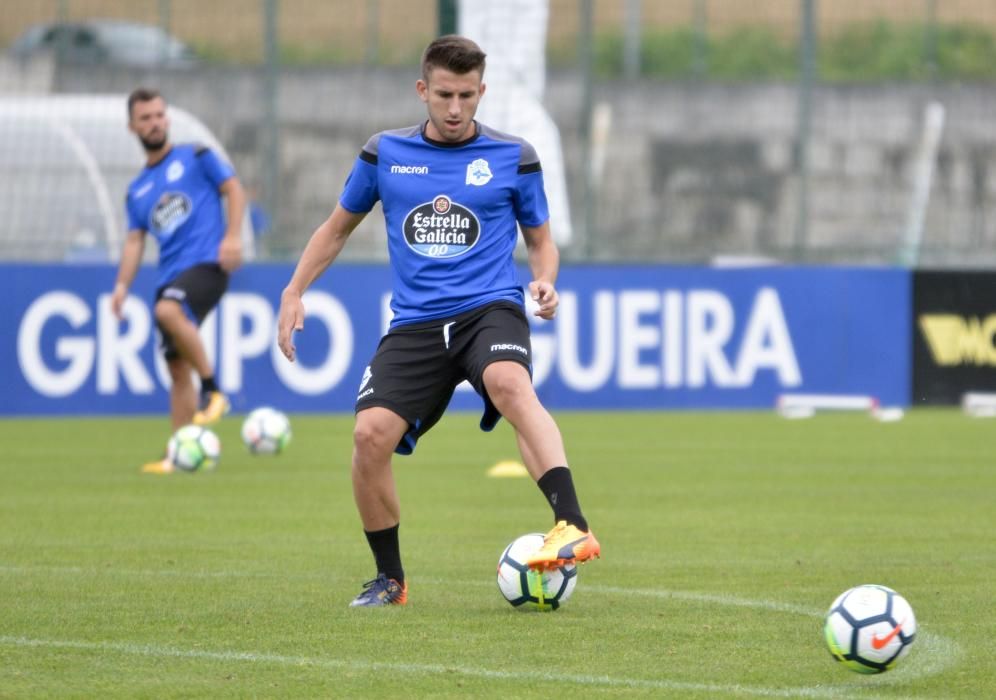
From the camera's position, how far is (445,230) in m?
6.88

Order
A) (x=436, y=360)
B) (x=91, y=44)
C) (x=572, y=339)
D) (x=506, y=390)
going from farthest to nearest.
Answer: (x=91, y=44), (x=572, y=339), (x=436, y=360), (x=506, y=390)

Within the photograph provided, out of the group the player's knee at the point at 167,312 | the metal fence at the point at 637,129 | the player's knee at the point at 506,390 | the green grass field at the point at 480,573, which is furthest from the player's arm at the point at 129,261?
the player's knee at the point at 506,390

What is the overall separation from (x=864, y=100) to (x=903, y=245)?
411cm

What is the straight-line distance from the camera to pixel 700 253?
19.5 meters

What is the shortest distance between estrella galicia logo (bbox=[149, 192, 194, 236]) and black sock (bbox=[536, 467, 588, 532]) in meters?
6.84

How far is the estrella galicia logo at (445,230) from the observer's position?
6883 millimetres

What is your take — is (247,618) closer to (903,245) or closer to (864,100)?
(903,245)

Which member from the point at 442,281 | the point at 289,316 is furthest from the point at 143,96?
the point at 442,281

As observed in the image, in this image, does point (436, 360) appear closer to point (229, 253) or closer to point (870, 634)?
point (870, 634)

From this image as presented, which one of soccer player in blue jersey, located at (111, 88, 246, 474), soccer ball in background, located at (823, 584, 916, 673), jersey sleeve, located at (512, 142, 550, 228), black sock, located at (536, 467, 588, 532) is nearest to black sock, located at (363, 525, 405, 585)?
black sock, located at (536, 467, 588, 532)

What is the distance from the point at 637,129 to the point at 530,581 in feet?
55.0

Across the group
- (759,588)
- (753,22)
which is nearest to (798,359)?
(753,22)

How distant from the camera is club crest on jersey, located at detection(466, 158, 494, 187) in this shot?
22.6 feet

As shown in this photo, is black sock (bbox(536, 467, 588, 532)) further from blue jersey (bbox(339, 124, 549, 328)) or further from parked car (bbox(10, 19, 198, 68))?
parked car (bbox(10, 19, 198, 68))
